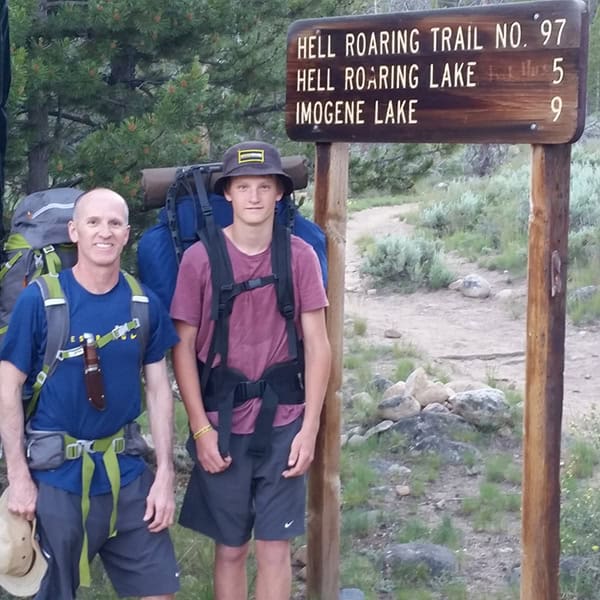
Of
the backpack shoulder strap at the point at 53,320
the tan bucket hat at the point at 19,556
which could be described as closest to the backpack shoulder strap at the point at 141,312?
the backpack shoulder strap at the point at 53,320

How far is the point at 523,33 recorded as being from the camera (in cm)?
381

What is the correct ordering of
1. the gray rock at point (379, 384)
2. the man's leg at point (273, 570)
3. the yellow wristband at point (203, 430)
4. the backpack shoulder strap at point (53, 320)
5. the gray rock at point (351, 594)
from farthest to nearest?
the gray rock at point (379, 384)
the gray rock at point (351, 594)
the man's leg at point (273, 570)
the yellow wristband at point (203, 430)
the backpack shoulder strap at point (53, 320)

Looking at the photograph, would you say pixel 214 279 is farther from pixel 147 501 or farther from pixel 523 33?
pixel 523 33

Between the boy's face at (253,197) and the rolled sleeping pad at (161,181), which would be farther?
the rolled sleeping pad at (161,181)

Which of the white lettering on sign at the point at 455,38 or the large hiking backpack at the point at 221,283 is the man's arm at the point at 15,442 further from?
the white lettering on sign at the point at 455,38

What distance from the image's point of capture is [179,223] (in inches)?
159

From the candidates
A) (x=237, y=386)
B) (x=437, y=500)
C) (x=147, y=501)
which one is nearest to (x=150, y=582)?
(x=147, y=501)

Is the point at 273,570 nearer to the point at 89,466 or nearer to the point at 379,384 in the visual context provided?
the point at 89,466

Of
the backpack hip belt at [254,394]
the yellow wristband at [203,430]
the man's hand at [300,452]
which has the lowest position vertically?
the man's hand at [300,452]

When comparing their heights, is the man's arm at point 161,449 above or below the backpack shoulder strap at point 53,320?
below

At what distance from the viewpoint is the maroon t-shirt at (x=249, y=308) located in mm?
3838

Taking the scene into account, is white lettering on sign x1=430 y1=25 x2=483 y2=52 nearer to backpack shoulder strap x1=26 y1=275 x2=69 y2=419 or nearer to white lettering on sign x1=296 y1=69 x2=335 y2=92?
white lettering on sign x1=296 y1=69 x2=335 y2=92

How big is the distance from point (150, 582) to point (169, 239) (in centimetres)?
126

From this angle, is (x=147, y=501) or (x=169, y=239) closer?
(x=147, y=501)
